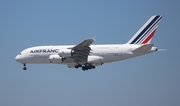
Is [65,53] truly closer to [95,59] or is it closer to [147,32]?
[95,59]

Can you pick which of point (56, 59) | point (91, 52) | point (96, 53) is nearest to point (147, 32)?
point (96, 53)

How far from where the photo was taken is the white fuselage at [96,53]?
63.0 metres

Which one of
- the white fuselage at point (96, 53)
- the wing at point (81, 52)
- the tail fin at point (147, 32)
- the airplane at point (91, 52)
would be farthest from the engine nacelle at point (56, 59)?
the tail fin at point (147, 32)

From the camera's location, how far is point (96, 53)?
6431 centimetres

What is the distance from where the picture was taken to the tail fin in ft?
217

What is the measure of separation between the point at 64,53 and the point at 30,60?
23.5 feet

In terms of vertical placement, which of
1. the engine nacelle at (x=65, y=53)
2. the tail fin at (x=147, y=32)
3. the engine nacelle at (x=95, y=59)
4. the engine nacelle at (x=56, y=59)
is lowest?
the engine nacelle at (x=95, y=59)

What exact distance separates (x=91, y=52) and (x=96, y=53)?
86cm

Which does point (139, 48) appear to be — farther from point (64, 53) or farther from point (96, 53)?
point (64, 53)

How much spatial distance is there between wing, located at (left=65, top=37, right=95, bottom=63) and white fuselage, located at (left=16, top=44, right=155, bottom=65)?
700mm

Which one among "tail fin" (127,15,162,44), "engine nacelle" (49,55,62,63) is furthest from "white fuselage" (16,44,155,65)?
"tail fin" (127,15,162,44)

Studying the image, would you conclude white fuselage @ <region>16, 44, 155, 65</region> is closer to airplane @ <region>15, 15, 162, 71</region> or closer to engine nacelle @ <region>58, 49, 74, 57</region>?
airplane @ <region>15, 15, 162, 71</region>

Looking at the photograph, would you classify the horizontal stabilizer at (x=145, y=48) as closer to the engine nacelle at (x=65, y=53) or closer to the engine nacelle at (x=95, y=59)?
the engine nacelle at (x=95, y=59)

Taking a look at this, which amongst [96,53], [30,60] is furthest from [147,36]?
[30,60]
